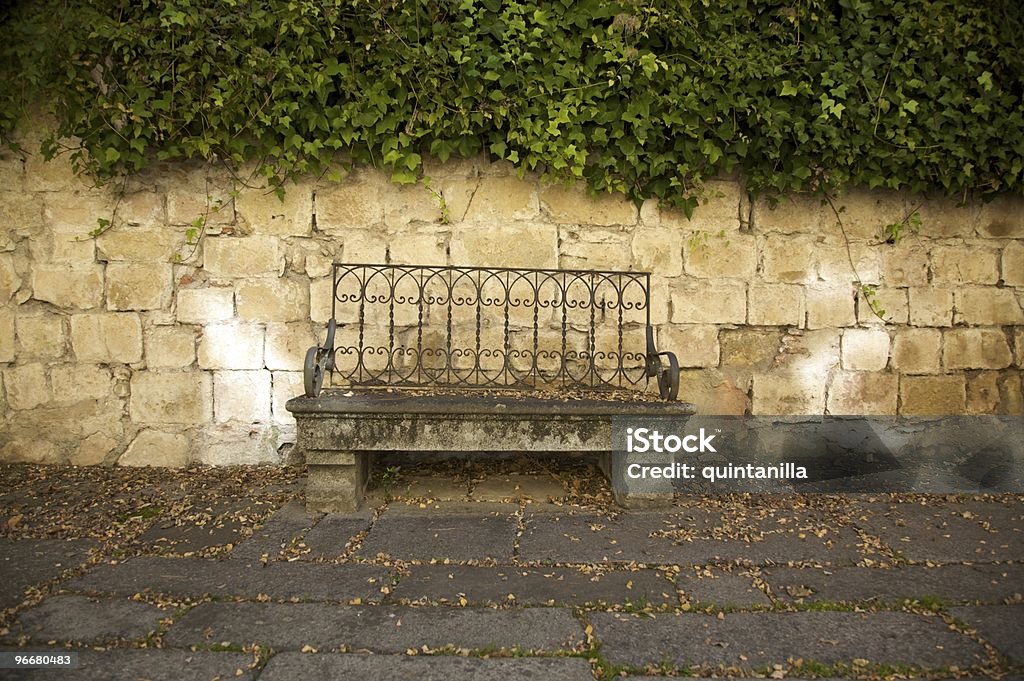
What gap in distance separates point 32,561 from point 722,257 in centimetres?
394

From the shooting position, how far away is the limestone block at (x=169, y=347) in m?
3.80

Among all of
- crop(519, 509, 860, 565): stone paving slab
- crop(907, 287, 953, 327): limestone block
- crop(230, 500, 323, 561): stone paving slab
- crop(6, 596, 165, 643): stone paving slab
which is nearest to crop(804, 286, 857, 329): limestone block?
crop(907, 287, 953, 327): limestone block

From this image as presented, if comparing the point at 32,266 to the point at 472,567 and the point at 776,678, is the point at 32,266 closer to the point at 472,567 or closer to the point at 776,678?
the point at 472,567

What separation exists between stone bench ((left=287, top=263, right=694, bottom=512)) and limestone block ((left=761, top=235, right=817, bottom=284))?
84 centimetres

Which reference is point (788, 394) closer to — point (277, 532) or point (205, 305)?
point (277, 532)

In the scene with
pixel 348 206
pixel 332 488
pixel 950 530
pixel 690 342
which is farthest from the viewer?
pixel 690 342

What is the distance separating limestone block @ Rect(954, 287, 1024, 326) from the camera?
404 cm

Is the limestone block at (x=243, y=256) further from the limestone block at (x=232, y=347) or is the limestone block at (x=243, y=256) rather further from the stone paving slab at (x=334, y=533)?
the stone paving slab at (x=334, y=533)

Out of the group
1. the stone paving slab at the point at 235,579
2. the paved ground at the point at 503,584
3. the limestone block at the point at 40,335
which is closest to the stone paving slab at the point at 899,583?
the paved ground at the point at 503,584

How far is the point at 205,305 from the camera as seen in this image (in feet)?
12.5

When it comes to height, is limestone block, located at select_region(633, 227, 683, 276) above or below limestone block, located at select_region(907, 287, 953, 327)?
above

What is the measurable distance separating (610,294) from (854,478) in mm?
1943

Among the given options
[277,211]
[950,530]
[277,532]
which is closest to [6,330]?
[277,211]

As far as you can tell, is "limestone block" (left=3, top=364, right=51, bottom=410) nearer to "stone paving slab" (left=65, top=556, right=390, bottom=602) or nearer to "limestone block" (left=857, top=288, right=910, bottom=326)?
"stone paving slab" (left=65, top=556, right=390, bottom=602)
